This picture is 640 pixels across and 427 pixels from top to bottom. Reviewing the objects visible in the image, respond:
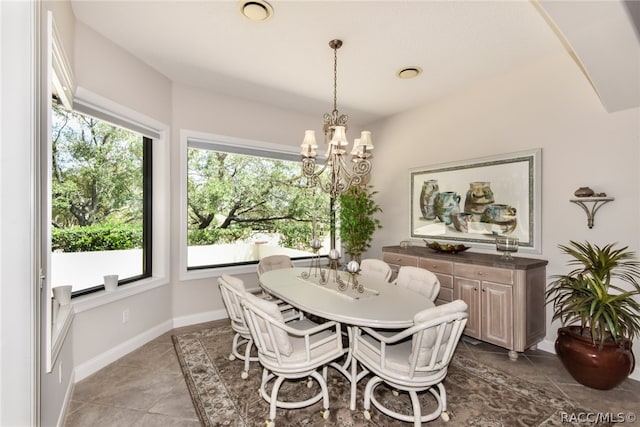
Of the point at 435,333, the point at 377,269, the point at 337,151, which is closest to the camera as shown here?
the point at 435,333

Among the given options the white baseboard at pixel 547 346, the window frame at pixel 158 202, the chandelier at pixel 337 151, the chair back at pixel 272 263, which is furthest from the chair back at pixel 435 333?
the window frame at pixel 158 202

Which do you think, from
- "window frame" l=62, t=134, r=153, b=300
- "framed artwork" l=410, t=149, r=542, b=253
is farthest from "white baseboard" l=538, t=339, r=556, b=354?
"window frame" l=62, t=134, r=153, b=300

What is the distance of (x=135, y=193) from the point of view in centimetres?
322

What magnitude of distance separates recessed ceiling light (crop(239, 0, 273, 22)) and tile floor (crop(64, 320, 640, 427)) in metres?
2.98

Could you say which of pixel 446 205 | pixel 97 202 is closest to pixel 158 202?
pixel 97 202

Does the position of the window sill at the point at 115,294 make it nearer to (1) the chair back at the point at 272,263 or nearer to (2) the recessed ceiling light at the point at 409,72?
(1) the chair back at the point at 272,263

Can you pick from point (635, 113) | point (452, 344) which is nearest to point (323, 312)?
point (452, 344)

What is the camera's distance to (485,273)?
9.84 feet

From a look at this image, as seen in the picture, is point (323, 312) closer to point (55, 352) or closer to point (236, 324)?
point (236, 324)

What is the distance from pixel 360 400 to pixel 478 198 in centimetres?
265

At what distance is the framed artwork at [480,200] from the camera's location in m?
3.14

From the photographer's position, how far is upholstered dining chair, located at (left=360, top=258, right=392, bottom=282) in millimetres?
3100

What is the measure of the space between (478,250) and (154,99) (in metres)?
4.17

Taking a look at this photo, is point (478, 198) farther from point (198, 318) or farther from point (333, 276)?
point (198, 318)
